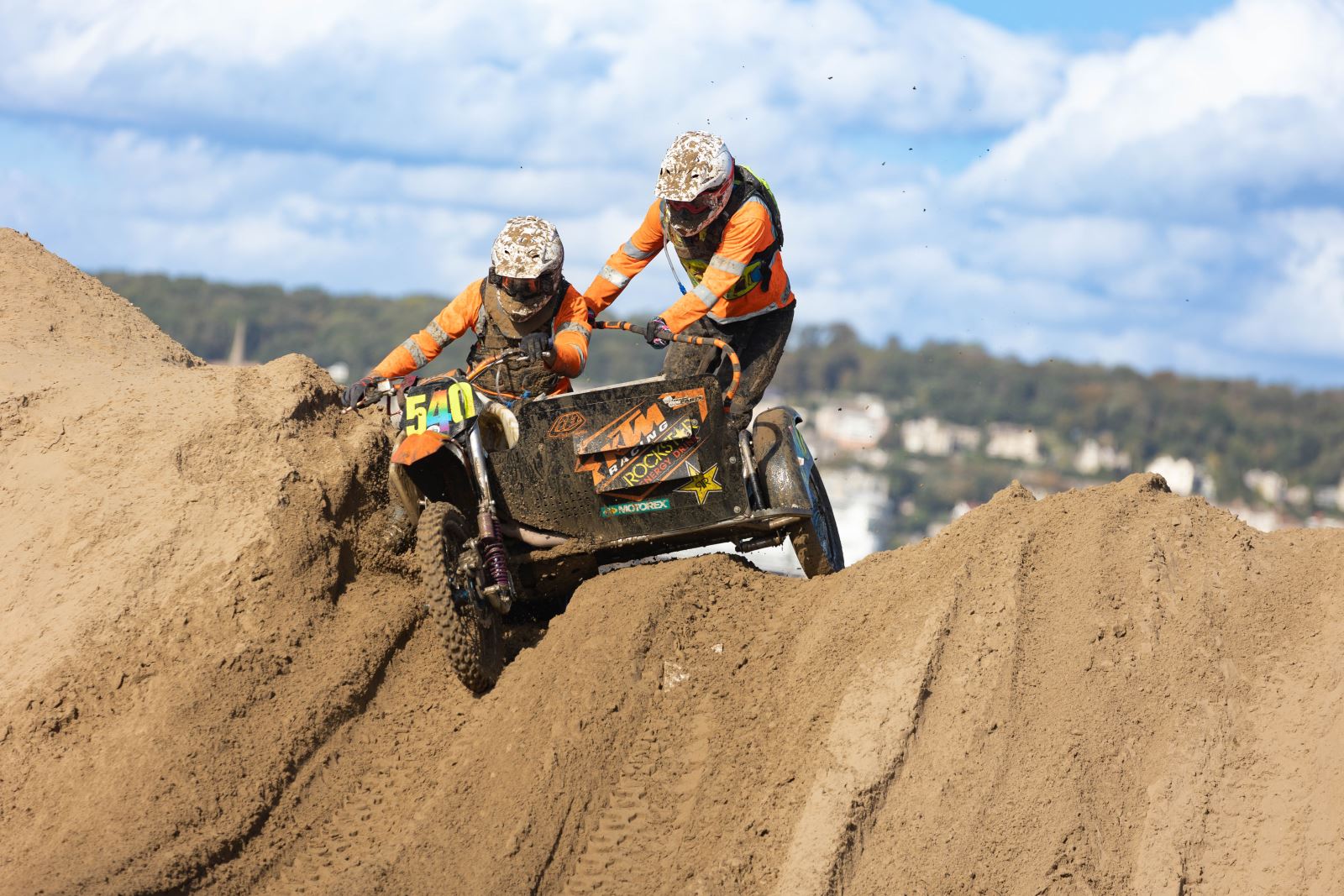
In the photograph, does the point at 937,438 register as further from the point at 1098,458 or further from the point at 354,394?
the point at 354,394

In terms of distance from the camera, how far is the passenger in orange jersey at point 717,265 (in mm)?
8070

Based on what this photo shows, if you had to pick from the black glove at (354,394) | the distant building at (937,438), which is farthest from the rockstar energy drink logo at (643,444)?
the distant building at (937,438)

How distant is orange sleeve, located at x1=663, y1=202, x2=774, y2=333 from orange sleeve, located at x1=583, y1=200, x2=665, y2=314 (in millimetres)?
565

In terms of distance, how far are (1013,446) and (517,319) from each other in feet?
244

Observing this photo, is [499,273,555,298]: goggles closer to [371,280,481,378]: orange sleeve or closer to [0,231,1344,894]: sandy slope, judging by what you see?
[371,280,481,378]: orange sleeve

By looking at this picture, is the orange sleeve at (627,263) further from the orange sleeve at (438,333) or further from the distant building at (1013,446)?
the distant building at (1013,446)

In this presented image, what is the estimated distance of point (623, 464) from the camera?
7605 mm

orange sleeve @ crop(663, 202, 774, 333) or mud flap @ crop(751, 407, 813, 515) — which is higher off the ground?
orange sleeve @ crop(663, 202, 774, 333)

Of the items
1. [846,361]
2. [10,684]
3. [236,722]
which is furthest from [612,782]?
[846,361]

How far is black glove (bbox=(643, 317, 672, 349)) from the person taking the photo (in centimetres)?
754

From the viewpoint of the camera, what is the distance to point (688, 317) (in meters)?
7.94

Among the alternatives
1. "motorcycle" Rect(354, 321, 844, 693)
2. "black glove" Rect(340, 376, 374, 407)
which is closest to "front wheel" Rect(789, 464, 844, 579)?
"motorcycle" Rect(354, 321, 844, 693)

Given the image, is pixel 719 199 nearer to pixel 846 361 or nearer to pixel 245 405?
pixel 245 405

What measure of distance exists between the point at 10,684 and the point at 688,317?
386 cm
